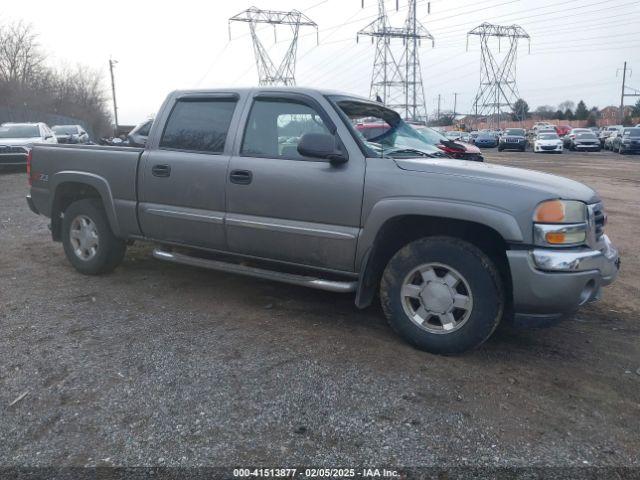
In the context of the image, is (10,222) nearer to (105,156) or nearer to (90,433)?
(105,156)

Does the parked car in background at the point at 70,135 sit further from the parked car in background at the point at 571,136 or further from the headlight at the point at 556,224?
the parked car in background at the point at 571,136

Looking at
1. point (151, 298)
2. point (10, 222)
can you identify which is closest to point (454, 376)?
point (151, 298)

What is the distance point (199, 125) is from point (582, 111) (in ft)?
302

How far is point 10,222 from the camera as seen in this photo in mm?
9141

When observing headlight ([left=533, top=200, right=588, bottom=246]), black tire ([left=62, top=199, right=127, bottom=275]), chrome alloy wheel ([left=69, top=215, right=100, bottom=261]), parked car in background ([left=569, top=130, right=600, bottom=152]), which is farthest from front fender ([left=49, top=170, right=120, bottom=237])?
parked car in background ([left=569, top=130, right=600, bottom=152])

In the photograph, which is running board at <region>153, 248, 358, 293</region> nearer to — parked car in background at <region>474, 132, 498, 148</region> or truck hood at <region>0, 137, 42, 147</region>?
truck hood at <region>0, 137, 42, 147</region>

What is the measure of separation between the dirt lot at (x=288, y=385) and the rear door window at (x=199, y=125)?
1360mm

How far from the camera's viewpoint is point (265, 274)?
4414 millimetres

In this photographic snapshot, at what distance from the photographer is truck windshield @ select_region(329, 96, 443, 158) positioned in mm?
4352

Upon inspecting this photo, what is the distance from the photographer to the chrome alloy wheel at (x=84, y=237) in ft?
18.4

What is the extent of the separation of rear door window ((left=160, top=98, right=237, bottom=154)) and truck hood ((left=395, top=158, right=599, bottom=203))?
1.64m

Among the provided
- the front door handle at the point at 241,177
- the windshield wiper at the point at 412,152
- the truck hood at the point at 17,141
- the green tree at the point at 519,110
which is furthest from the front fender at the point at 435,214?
the green tree at the point at 519,110

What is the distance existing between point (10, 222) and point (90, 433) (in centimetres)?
748

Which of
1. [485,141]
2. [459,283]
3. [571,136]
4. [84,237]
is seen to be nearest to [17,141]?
[84,237]
